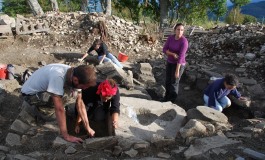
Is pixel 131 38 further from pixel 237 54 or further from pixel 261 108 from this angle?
pixel 261 108

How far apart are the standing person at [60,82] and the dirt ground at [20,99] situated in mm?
536

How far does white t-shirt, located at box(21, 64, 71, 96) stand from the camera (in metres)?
3.39

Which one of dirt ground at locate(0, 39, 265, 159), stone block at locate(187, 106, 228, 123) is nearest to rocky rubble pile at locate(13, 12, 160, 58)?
dirt ground at locate(0, 39, 265, 159)

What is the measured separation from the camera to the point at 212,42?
941 centimetres

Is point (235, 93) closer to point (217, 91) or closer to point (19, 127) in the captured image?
point (217, 91)

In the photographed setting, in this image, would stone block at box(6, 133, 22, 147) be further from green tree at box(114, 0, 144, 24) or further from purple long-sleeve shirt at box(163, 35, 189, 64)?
green tree at box(114, 0, 144, 24)

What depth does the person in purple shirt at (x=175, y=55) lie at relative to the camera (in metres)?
5.17

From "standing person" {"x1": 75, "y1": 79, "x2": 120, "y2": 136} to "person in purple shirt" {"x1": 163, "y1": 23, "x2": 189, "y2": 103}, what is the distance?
1.58 metres

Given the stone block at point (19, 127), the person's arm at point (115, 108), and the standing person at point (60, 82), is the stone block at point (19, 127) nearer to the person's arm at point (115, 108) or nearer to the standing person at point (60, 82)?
the standing person at point (60, 82)

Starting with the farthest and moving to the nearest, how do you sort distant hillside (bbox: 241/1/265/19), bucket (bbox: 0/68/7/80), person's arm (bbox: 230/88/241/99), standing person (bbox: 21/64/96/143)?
1. distant hillside (bbox: 241/1/265/19)
2. bucket (bbox: 0/68/7/80)
3. person's arm (bbox: 230/88/241/99)
4. standing person (bbox: 21/64/96/143)

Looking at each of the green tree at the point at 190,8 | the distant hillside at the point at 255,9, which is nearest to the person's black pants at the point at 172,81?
the green tree at the point at 190,8

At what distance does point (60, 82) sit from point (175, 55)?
7.91 ft

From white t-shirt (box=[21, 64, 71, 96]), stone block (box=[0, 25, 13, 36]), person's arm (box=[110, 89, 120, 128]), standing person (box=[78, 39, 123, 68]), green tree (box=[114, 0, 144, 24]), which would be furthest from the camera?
green tree (box=[114, 0, 144, 24])

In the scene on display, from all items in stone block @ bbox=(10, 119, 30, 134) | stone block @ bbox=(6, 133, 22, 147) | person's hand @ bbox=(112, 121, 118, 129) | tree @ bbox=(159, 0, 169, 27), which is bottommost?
stone block @ bbox=(6, 133, 22, 147)
